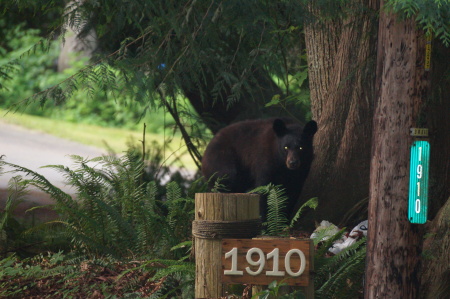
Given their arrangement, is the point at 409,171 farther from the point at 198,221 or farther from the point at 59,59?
the point at 59,59

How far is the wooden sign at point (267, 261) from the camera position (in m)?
4.27

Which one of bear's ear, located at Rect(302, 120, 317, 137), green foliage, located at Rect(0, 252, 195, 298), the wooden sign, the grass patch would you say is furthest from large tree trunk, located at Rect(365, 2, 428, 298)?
the grass patch

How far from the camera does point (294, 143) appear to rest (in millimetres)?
7547

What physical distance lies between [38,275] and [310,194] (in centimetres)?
324

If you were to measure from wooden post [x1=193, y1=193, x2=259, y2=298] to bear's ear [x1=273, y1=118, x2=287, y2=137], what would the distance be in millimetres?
3082

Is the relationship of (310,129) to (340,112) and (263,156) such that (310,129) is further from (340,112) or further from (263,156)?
(263,156)

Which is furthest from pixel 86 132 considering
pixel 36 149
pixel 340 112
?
pixel 340 112

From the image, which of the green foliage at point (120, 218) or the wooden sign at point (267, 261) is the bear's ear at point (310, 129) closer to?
the green foliage at point (120, 218)

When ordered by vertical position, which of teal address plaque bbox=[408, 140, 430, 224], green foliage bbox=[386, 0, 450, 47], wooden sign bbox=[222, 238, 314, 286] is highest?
green foliage bbox=[386, 0, 450, 47]

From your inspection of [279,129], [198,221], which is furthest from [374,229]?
[279,129]

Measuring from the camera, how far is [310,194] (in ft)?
25.0

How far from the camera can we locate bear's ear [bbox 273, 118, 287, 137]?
760 cm

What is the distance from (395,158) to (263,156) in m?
3.63

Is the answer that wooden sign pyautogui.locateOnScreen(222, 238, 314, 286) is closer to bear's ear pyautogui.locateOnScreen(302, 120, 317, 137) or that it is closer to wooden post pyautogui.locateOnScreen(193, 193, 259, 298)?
wooden post pyautogui.locateOnScreen(193, 193, 259, 298)
